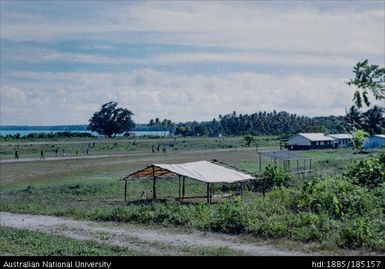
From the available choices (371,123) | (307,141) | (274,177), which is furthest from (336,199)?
(307,141)

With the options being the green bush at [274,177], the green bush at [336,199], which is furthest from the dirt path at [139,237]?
the green bush at [274,177]

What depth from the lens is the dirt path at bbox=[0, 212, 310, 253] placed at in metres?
15.0

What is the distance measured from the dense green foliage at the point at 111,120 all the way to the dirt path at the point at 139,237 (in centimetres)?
9913

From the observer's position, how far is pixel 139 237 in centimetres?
1766

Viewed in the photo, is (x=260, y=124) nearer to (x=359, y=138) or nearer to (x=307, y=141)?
(x=307, y=141)

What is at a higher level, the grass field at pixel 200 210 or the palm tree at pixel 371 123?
the palm tree at pixel 371 123

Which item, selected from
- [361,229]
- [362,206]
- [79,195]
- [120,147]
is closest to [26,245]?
[361,229]

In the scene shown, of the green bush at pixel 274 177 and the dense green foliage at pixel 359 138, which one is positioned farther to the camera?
the green bush at pixel 274 177

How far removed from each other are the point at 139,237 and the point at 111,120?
10656 centimetres

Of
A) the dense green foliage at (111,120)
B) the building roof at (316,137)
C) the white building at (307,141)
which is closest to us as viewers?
the white building at (307,141)

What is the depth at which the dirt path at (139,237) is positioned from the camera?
14969mm

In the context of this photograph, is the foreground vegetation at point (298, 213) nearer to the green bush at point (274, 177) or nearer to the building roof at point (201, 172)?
the building roof at point (201, 172)

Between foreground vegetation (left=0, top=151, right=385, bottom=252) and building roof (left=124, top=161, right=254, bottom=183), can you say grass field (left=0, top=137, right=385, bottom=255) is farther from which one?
building roof (left=124, top=161, right=254, bottom=183)

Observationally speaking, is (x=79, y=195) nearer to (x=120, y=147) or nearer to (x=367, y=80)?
(x=367, y=80)
